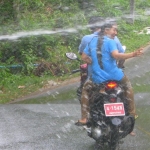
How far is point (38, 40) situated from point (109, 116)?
632 centimetres

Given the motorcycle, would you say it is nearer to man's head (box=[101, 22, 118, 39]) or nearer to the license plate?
the license plate

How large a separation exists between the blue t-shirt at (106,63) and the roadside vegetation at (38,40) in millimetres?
3696

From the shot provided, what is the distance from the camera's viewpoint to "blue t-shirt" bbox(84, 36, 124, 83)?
241 inches

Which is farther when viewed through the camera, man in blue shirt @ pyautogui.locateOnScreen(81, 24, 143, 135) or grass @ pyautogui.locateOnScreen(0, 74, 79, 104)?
grass @ pyautogui.locateOnScreen(0, 74, 79, 104)

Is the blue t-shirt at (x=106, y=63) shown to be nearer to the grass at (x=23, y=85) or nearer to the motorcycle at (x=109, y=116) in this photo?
the motorcycle at (x=109, y=116)

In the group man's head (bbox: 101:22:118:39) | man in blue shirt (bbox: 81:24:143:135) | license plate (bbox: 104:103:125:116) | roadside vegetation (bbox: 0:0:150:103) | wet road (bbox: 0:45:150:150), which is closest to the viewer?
license plate (bbox: 104:103:125:116)

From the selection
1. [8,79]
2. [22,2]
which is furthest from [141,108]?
[22,2]

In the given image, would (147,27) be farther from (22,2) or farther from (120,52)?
(120,52)

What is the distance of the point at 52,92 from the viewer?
1020 cm

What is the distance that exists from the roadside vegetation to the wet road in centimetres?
134

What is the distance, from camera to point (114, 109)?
5891 mm

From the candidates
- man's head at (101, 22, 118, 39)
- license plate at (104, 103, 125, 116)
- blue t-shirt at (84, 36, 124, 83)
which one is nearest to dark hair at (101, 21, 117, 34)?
man's head at (101, 22, 118, 39)

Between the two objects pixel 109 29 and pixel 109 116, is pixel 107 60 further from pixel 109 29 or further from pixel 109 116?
pixel 109 116

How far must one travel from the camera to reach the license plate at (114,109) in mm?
5895
